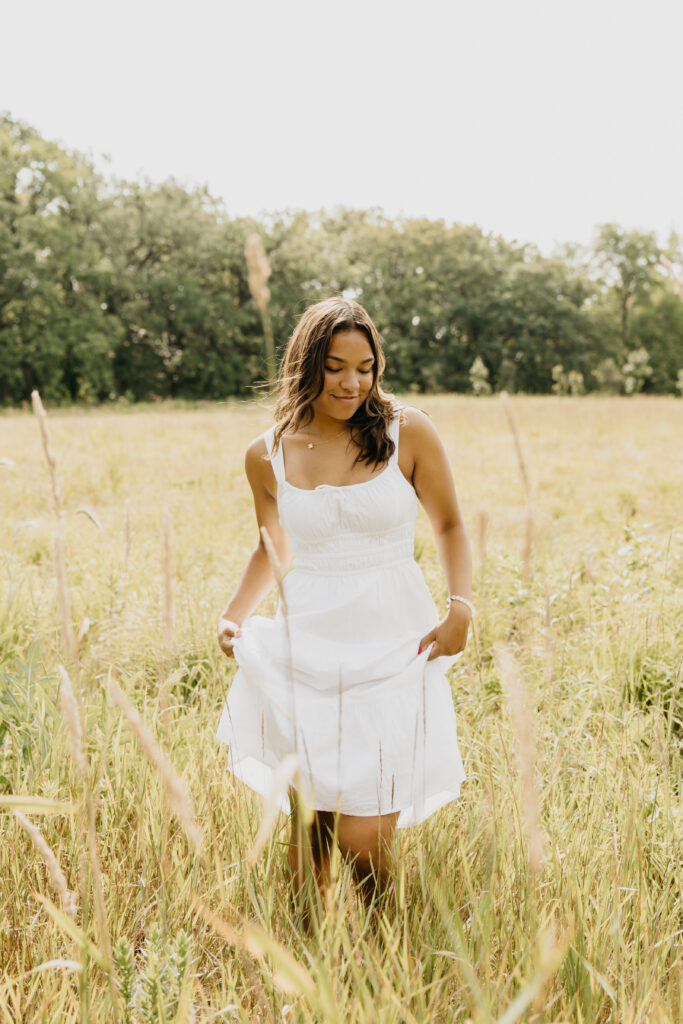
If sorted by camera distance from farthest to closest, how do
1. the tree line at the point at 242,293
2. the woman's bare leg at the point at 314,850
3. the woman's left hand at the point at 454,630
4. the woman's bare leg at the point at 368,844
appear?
1. the tree line at the point at 242,293
2. the woman's left hand at the point at 454,630
3. the woman's bare leg at the point at 368,844
4. the woman's bare leg at the point at 314,850

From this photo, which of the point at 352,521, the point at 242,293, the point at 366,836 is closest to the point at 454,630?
the point at 352,521

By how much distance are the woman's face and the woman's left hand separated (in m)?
0.65

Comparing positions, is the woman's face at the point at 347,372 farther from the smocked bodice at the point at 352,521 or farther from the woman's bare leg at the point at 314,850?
the woman's bare leg at the point at 314,850

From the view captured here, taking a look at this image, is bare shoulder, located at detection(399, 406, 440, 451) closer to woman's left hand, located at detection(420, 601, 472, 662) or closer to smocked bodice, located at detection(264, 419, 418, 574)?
smocked bodice, located at detection(264, 419, 418, 574)

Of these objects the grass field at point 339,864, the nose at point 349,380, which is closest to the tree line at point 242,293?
the grass field at point 339,864

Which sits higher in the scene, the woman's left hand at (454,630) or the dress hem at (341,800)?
the woman's left hand at (454,630)

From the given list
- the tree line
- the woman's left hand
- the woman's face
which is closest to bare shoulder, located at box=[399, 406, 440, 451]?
the woman's face

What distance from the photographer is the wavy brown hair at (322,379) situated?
2176 millimetres

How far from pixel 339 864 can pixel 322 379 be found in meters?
1.31

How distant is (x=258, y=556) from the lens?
2322 millimetres

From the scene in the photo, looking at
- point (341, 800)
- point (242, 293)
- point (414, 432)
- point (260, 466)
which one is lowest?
point (341, 800)

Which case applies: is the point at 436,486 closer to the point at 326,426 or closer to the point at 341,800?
the point at 326,426

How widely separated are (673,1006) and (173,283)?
36.9 meters

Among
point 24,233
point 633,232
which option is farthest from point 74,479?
point 633,232
